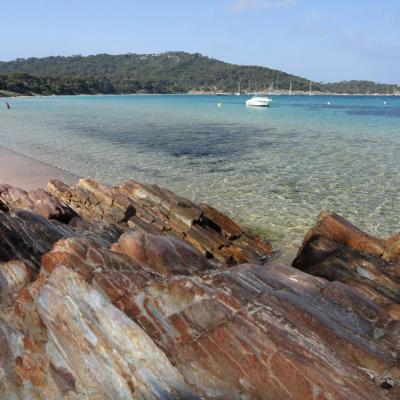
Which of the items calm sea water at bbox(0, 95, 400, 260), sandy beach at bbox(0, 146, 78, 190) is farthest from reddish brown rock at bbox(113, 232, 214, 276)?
sandy beach at bbox(0, 146, 78, 190)

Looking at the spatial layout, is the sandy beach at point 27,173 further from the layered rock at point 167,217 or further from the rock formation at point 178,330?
the rock formation at point 178,330

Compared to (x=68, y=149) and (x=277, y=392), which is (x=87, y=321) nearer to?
(x=277, y=392)

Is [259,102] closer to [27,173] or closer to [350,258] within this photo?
[27,173]

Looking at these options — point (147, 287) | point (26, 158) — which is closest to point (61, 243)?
point (147, 287)

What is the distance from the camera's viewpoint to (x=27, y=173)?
26.2 metres

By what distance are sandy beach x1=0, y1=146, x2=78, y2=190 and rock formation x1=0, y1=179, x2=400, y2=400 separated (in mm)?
15427

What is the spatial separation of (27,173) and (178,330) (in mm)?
22530

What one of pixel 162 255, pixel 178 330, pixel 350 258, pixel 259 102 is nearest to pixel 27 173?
pixel 162 255

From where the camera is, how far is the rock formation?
18.2 feet

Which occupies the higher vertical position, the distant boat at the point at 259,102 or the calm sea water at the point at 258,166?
the distant boat at the point at 259,102

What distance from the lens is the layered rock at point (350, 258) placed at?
977 centimetres

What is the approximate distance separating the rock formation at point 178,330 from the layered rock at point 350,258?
3.03 feet

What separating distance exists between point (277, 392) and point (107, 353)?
7.29 feet

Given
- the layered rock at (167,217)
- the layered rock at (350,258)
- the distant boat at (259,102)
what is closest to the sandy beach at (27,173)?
the layered rock at (167,217)
